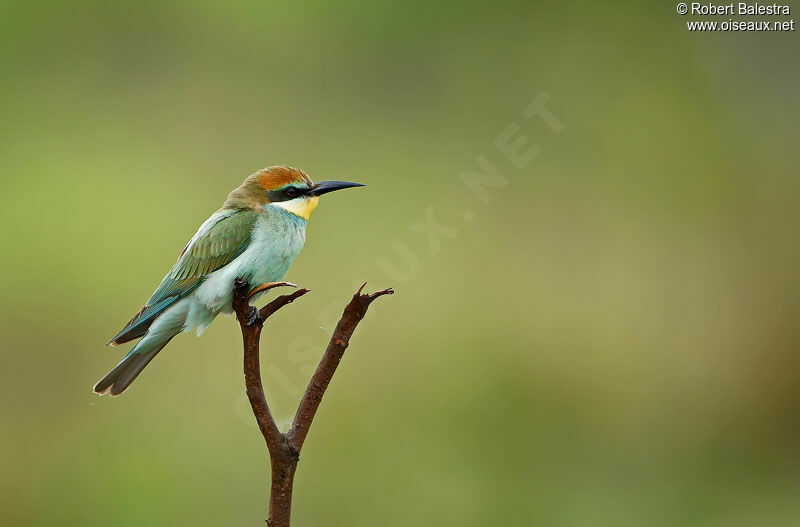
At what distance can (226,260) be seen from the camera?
1.96m

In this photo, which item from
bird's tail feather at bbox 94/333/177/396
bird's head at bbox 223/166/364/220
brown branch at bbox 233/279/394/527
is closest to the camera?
brown branch at bbox 233/279/394/527

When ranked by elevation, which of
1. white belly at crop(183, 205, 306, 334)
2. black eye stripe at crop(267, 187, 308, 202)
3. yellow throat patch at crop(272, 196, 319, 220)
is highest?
black eye stripe at crop(267, 187, 308, 202)

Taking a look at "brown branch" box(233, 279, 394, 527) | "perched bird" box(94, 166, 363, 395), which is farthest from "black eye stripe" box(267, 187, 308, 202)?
"brown branch" box(233, 279, 394, 527)

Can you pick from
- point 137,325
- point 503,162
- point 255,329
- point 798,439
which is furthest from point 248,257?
point 798,439

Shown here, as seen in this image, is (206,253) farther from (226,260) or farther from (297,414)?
(297,414)

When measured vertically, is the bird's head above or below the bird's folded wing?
above

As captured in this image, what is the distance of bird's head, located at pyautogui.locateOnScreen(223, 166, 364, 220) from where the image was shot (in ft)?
6.63

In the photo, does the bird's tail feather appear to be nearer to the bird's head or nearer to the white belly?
the white belly

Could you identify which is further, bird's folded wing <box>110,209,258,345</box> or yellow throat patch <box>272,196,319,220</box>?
yellow throat patch <box>272,196,319,220</box>

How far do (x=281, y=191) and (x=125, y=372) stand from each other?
57cm

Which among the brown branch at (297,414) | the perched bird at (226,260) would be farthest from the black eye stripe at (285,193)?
the brown branch at (297,414)

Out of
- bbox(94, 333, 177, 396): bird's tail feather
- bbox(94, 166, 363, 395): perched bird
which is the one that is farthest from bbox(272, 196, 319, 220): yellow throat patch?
bbox(94, 333, 177, 396): bird's tail feather

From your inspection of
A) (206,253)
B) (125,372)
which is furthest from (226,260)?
(125,372)

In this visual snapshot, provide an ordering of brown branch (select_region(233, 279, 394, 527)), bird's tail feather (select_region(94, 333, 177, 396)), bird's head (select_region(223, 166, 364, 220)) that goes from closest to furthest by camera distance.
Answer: brown branch (select_region(233, 279, 394, 527)), bird's tail feather (select_region(94, 333, 177, 396)), bird's head (select_region(223, 166, 364, 220))
